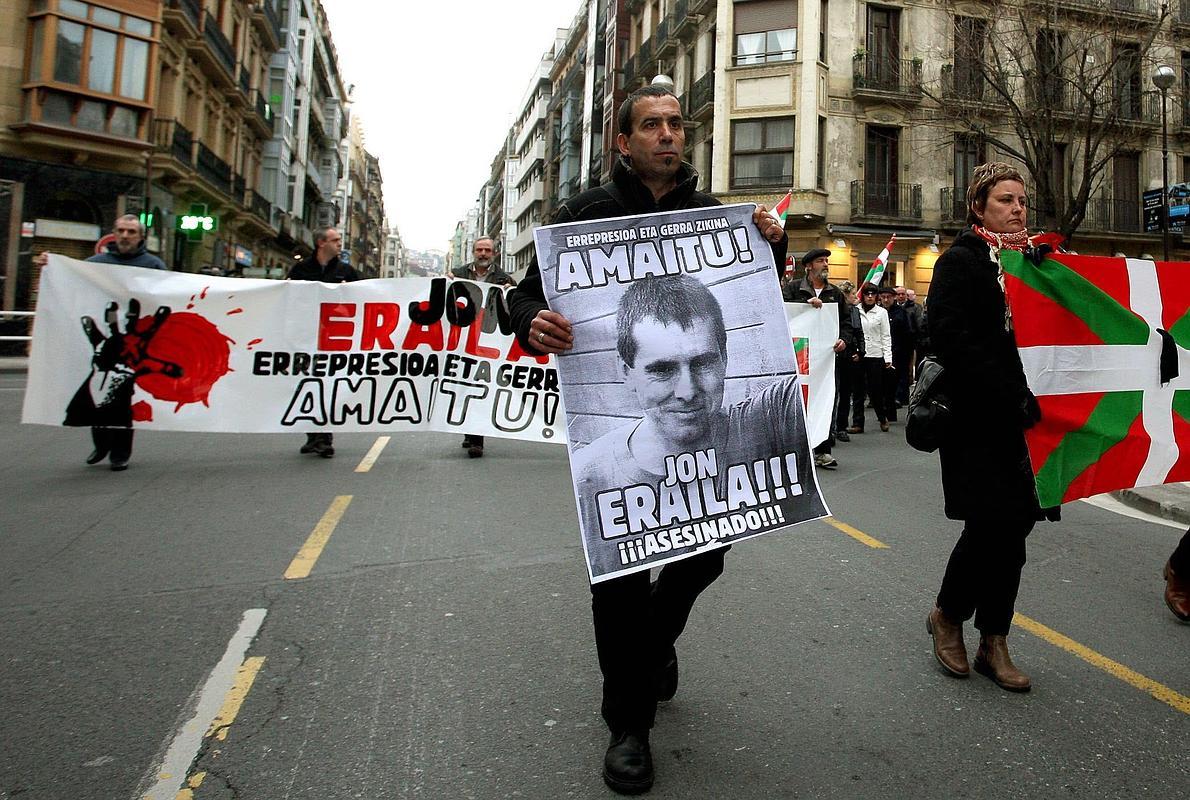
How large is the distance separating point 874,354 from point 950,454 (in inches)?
366

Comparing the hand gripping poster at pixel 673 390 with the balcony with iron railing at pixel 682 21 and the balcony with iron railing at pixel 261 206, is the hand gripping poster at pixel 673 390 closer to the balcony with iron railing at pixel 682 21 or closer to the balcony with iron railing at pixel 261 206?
the balcony with iron railing at pixel 682 21

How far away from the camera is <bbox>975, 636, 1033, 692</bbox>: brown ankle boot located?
3273mm

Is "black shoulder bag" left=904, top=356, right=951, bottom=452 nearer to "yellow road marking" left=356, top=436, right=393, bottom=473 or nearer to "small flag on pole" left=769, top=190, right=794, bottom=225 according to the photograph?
"small flag on pole" left=769, top=190, right=794, bottom=225

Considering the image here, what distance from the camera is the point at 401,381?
27.6ft

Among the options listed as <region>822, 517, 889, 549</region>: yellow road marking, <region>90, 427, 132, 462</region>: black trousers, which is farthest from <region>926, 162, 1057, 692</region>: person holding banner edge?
<region>90, 427, 132, 462</region>: black trousers

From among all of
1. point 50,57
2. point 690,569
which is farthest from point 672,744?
point 50,57

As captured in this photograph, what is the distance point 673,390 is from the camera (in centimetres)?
263

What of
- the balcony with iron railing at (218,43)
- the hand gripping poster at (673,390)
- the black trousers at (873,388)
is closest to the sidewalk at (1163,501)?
the black trousers at (873,388)

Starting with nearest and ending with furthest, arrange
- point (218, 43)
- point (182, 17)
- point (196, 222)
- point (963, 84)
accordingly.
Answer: point (196, 222), point (963, 84), point (182, 17), point (218, 43)

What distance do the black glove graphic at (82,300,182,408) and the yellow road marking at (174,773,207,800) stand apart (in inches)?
237

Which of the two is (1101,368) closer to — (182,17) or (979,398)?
(979,398)

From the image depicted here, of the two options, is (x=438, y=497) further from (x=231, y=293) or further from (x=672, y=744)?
(x=672, y=744)

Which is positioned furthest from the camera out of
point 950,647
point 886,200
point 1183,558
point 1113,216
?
point 1113,216

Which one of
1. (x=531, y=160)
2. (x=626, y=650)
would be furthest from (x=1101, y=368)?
(x=531, y=160)
